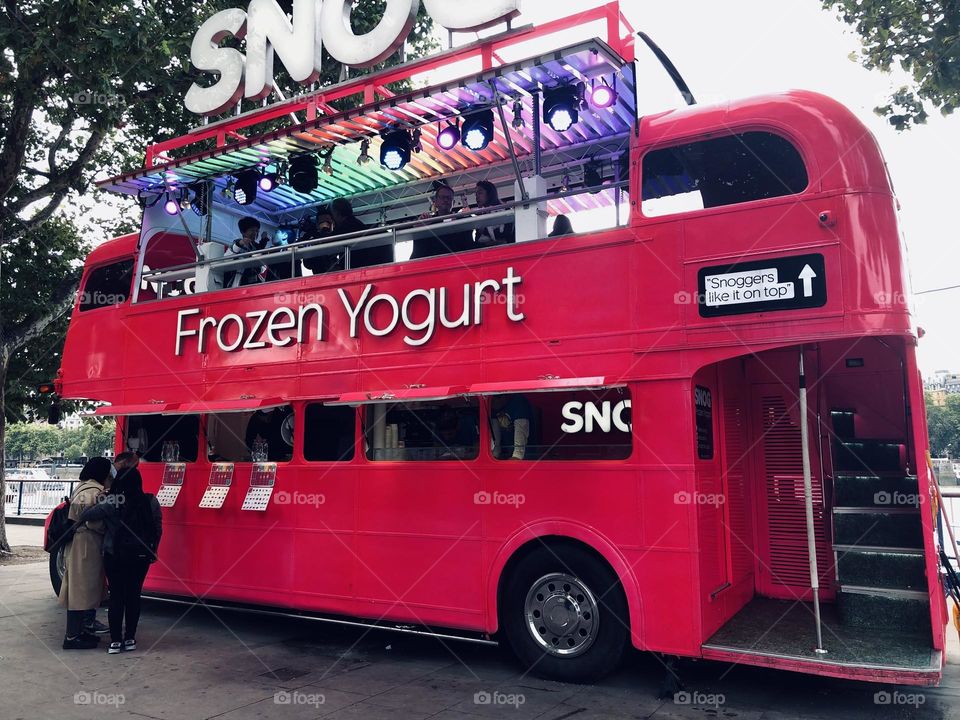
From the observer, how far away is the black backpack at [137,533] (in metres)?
6.98

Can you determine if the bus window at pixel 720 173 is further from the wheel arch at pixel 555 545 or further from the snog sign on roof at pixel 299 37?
the wheel arch at pixel 555 545

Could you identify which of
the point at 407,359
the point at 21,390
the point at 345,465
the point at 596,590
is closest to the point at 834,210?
the point at 596,590

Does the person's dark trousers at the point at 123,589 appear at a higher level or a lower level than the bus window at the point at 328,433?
lower

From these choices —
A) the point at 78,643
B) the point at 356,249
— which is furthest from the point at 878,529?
the point at 78,643

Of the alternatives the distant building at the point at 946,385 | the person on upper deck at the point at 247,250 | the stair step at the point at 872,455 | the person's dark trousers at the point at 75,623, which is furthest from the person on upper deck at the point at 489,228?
the distant building at the point at 946,385

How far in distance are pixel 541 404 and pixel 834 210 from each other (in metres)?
2.86

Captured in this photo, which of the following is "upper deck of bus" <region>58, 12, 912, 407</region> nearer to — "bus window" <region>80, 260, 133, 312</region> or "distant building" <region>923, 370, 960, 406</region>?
"bus window" <region>80, 260, 133, 312</region>

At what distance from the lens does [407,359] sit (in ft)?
23.6

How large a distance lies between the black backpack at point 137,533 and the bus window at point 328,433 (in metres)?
1.63

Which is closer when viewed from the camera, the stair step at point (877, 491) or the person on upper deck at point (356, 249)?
the stair step at point (877, 491)

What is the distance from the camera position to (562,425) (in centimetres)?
643

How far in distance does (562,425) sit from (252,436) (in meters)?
3.83

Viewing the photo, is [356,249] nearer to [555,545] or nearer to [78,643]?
[555,545]

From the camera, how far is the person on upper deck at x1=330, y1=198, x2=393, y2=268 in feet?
26.1
